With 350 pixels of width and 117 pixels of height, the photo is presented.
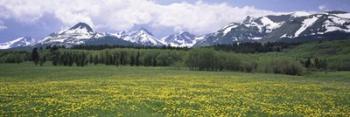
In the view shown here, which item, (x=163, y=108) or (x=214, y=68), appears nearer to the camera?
(x=163, y=108)

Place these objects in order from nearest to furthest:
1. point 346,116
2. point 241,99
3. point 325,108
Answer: point 346,116 → point 325,108 → point 241,99

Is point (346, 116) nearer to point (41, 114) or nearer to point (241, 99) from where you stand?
point (241, 99)

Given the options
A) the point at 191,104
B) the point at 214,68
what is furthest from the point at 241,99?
the point at 214,68

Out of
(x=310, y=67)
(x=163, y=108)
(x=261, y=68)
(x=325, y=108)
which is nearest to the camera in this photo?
(x=163, y=108)

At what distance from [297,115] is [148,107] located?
846 centimetres

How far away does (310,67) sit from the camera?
171500 millimetres

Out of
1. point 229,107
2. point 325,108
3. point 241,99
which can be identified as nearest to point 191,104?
point 229,107

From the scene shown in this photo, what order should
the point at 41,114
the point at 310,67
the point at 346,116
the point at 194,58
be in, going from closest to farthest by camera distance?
1. the point at 41,114
2. the point at 346,116
3. the point at 194,58
4. the point at 310,67

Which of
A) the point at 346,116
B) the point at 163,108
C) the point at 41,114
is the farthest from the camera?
the point at 163,108

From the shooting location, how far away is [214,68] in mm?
156500

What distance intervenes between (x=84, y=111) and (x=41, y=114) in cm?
229

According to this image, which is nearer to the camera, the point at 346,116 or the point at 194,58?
the point at 346,116

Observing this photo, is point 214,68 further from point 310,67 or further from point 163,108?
point 163,108

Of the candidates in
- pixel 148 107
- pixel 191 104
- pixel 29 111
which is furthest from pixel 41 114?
pixel 191 104
